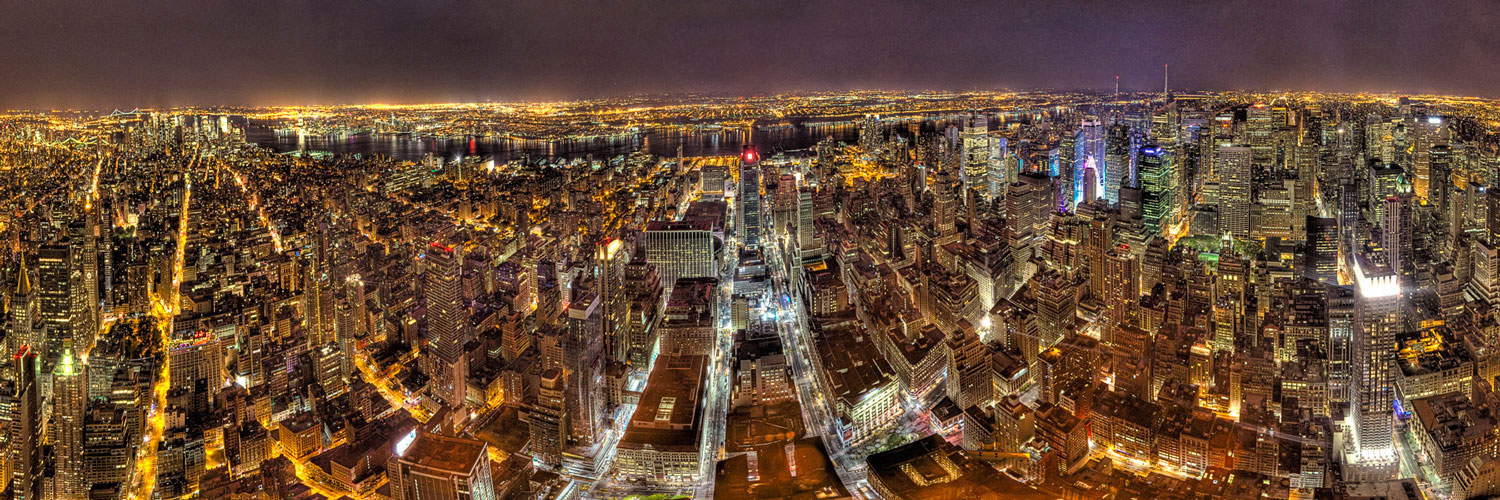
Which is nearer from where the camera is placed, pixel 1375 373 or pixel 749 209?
pixel 1375 373

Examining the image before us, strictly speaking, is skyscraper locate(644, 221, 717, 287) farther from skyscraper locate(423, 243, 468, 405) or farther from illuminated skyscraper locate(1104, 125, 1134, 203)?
illuminated skyscraper locate(1104, 125, 1134, 203)

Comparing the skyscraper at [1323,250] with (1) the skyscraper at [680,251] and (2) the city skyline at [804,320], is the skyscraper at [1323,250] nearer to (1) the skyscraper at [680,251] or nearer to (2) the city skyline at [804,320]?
(2) the city skyline at [804,320]

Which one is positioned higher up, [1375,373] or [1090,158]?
[1090,158]

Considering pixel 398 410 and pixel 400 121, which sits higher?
pixel 400 121

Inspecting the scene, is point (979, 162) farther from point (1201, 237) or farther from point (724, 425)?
point (724, 425)

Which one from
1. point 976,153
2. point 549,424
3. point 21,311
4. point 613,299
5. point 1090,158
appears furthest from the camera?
point 976,153

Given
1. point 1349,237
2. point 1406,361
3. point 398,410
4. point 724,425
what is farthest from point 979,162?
point 398,410

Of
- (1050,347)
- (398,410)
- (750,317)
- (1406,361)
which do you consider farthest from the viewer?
(750,317)

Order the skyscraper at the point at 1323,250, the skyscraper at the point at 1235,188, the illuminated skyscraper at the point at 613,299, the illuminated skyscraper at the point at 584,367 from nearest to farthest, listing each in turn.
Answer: the illuminated skyscraper at the point at 584,367, the illuminated skyscraper at the point at 613,299, the skyscraper at the point at 1323,250, the skyscraper at the point at 1235,188

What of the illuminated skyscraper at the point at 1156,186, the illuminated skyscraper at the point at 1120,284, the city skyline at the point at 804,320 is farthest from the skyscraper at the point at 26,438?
the illuminated skyscraper at the point at 1156,186

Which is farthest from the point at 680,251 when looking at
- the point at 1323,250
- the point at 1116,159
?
the point at 1116,159

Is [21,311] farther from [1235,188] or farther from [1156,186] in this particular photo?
[1235,188]
